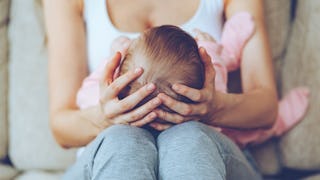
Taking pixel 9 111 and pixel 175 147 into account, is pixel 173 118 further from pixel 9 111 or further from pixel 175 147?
pixel 9 111

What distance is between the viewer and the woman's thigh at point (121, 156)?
3.51 ft

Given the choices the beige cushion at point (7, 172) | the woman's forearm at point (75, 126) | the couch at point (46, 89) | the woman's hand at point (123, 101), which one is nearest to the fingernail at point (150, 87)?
the woman's hand at point (123, 101)

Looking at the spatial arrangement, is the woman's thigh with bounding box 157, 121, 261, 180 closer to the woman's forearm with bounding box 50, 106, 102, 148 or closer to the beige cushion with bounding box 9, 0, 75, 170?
the woman's forearm with bounding box 50, 106, 102, 148

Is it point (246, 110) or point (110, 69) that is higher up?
point (110, 69)

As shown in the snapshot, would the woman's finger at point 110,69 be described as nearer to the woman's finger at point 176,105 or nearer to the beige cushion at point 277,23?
the woman's finger at point 176,105

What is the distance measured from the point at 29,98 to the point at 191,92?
0.66m

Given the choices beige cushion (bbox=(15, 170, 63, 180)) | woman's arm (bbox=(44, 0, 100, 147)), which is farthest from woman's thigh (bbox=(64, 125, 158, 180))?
beige cushion (bbox=(15, 170, 63, 180))

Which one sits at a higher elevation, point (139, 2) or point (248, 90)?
point (139, 2)

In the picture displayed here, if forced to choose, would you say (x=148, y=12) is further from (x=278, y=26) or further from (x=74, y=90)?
(x=278, y=26)

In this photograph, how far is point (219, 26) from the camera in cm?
160

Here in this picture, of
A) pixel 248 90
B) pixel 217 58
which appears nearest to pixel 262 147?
pixel 248 90

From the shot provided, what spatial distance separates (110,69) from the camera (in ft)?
4.06

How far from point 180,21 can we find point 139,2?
0.39 ft

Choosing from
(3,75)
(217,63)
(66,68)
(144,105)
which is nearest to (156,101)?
(144,105)
